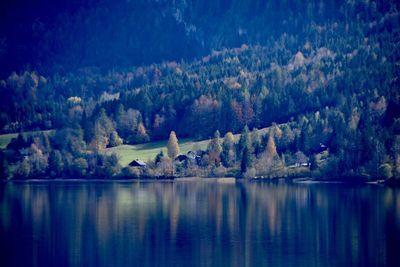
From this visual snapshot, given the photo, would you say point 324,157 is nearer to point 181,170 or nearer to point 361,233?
point 181,170

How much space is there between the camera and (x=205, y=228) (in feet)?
262

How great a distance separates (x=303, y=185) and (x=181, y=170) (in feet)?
125

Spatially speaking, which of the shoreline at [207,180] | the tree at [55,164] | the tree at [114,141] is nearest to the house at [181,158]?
the shoreline at [207,180]

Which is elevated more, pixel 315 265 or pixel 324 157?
pixel 324 157

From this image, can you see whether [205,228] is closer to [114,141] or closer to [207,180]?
[207,180]

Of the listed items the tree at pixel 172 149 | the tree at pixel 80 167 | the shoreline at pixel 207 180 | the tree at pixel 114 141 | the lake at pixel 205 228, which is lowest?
the lake at pixel 205 228

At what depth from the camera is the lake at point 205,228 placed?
64250 mm

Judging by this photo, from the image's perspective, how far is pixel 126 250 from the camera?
222 ft

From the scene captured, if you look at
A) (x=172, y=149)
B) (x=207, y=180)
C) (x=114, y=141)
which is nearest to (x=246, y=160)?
(x=207, y=180)

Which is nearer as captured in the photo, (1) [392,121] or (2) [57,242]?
(2) [57,242]

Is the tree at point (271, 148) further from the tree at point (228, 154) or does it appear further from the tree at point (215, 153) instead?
the tree at point (215, 153)

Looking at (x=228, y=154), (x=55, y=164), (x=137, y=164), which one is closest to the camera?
(x=228, y=154)

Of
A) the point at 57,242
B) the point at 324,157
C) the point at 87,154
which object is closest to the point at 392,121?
the point at 324,157

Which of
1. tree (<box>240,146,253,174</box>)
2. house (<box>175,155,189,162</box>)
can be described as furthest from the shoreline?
house (<box>175,155,189,162</box>)
